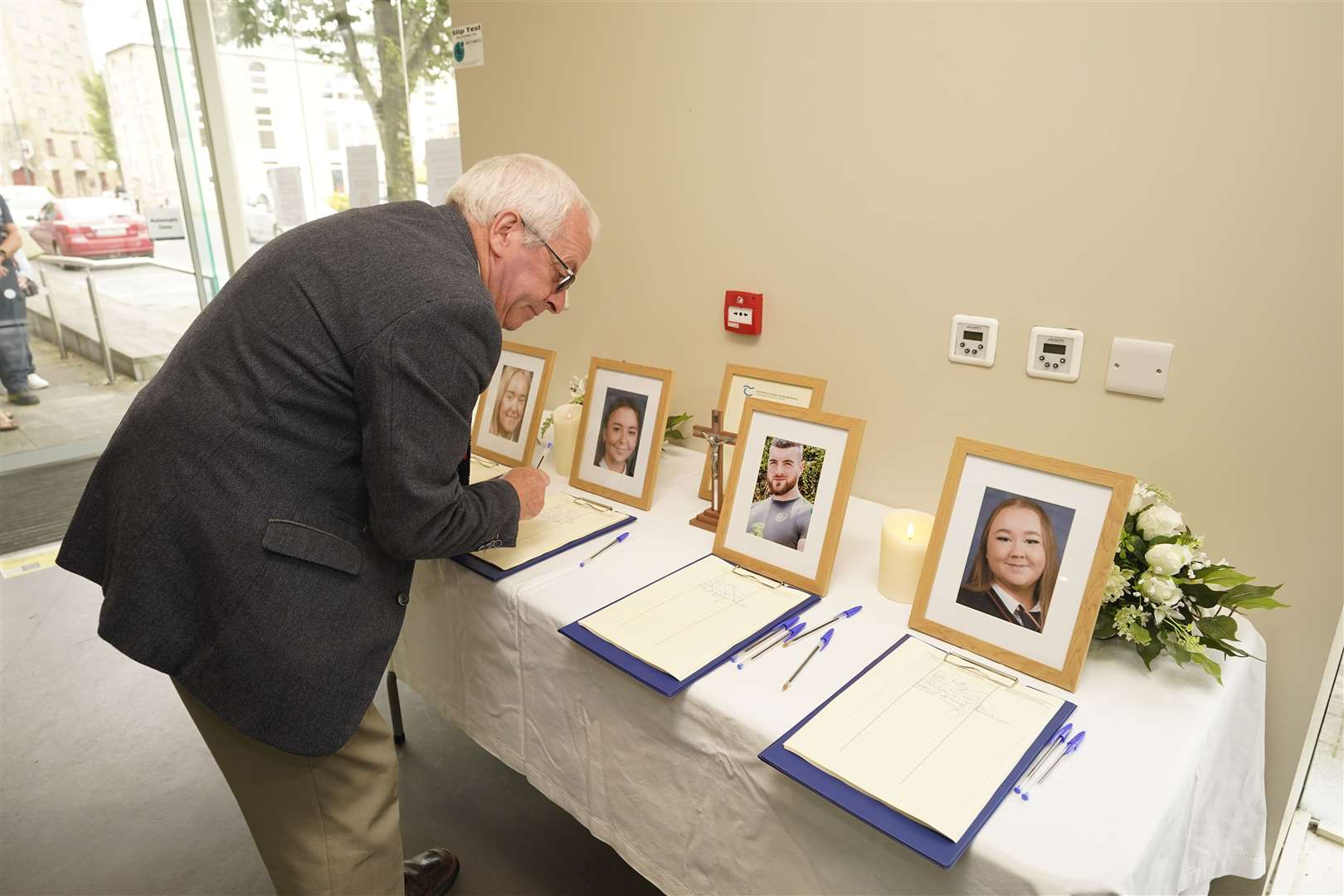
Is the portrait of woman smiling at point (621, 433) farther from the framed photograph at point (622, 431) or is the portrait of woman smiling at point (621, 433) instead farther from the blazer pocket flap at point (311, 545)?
the blazer pocket flap at point (311, 545)

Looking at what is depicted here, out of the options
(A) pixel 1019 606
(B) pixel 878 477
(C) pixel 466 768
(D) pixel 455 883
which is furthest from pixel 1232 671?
(C) pixel 466 768

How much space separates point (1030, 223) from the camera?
1299mm

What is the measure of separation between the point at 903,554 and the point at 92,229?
429cm

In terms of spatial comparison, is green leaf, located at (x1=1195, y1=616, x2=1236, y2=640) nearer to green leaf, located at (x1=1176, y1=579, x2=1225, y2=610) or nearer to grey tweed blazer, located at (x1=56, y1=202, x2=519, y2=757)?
green leaf, located at (x1=1176, y1=579, x2=1225, y2=610)

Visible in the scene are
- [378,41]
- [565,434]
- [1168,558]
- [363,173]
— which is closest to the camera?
[1168,558]

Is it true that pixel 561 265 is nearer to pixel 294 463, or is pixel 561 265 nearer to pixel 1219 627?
pixel 294 463

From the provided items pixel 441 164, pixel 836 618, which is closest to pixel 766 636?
pixel 836 618

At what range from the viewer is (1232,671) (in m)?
1.06

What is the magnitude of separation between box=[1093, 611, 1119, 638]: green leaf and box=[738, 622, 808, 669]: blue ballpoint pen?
42 centimetres

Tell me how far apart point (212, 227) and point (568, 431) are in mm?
3248

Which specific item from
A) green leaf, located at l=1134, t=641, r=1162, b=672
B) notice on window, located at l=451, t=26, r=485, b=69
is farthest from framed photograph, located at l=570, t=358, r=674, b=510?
notice on window, located at l=451, t=26, r=485, b=69

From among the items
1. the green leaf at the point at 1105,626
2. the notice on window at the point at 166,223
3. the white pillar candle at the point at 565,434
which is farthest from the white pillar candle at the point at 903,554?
the notice on window at the point at 166,223

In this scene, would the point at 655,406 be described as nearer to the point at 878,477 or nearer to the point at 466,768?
the point at 878,477

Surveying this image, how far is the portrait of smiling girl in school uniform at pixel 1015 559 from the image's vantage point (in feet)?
3.40
